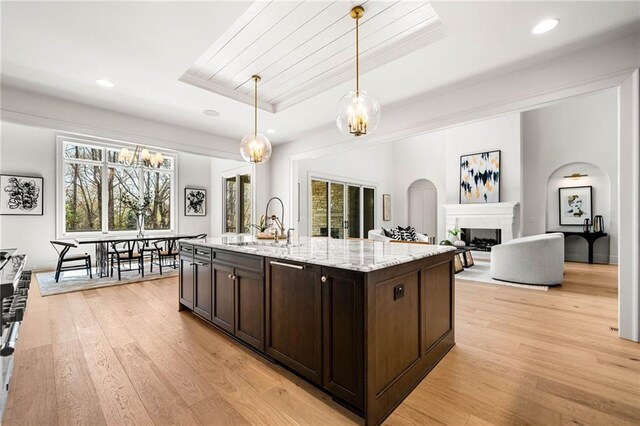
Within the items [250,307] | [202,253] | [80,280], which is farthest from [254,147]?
[80,280]

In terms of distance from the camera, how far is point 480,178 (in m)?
7.59

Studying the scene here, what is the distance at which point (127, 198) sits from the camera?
7398 millimetres

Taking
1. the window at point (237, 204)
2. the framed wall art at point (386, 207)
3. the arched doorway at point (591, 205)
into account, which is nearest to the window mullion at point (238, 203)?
the window at point (237, 204)

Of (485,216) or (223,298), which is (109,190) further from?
(485,216)

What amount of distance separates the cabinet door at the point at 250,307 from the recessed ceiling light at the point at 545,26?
3056mm

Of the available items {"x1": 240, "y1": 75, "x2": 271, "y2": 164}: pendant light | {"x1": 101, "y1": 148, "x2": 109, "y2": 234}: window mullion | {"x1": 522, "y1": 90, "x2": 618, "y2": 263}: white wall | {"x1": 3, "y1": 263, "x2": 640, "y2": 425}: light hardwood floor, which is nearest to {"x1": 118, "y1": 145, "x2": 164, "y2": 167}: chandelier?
{"x1": 101, "y1": 148, "x2": 109, "y2": 234}: window mullion

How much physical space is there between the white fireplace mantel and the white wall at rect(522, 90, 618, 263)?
0.72m

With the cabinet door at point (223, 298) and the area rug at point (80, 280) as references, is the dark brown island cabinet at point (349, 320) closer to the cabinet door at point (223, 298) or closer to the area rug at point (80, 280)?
the cabinet door at point (223, 298)

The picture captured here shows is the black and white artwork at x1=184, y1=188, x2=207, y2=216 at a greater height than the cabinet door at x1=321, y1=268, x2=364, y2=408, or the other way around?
the black and white artwork at x1=184, y1=188, x2=207, y2=216

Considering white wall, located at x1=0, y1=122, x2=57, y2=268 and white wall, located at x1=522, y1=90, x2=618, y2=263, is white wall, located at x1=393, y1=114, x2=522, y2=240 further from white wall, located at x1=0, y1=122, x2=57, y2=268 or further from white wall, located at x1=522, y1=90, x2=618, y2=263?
white wall, located at x1=0, y1=122, x2=57, y2=268

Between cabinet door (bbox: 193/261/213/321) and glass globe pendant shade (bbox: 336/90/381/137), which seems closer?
glass globe pendant shade (bbox: 336/90/381/137)

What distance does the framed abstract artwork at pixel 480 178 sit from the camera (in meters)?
7.35

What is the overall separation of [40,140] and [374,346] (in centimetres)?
801

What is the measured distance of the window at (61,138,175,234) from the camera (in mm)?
6594
